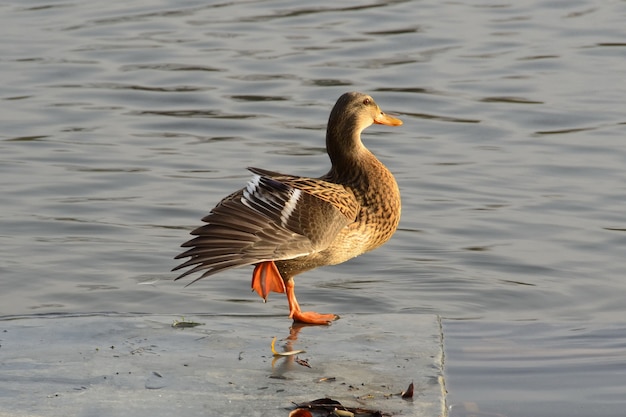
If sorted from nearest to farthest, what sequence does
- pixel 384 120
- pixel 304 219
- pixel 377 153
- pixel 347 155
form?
pixel 304 219 → pixel 347 155 → pixel 384 120 → pixel 377 153

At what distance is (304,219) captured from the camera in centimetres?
575

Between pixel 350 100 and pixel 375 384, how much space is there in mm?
2043

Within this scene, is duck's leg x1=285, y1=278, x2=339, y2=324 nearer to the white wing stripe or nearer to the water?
the white wing stripe

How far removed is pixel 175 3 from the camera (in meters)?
16.0

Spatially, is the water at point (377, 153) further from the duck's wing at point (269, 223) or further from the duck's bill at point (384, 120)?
the duck's bill at point (384, 120)

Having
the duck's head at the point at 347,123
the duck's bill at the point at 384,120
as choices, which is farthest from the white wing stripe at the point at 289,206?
the duck's bill at the point at 384,120

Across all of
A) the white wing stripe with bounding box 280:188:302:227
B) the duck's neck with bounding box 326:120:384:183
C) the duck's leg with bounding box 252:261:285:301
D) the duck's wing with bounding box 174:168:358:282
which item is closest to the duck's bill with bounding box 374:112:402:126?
the duck's neck with bounding box 326:120:384:183

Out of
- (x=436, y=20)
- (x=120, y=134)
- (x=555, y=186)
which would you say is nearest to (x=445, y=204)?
(x=555, y=186)

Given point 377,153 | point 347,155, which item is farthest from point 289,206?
point 377,153

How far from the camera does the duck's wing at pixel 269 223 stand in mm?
5402

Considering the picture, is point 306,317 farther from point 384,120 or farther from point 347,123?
point 384,120

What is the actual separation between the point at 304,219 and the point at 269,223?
7.7 inches

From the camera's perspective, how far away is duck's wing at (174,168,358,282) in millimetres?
5402

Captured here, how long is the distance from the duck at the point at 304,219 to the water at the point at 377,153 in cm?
77
